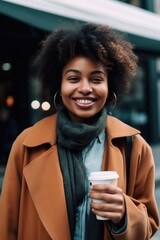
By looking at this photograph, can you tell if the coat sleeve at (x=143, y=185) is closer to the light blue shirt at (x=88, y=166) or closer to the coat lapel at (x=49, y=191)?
the light blue shirt at (x=88, y=166)

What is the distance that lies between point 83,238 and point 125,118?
9.27m

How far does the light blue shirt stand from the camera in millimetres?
1660

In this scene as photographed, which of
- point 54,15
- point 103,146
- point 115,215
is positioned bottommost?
point 115,215

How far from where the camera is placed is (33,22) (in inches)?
186

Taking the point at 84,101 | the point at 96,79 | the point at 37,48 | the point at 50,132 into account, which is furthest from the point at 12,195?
the point at 37,48

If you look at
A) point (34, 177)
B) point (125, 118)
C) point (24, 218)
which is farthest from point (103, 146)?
point (125, 118)

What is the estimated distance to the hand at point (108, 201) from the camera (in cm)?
142

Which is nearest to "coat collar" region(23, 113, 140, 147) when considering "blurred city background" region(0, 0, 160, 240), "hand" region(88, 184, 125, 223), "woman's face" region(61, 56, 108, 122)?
"woman's face" region(61, 56, 108, 122)

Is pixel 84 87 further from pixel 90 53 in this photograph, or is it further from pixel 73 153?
pixel 73 153

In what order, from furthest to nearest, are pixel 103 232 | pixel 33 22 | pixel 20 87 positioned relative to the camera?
1. pixel 20 87
2. pixel 33 22
3. pixel 103 232

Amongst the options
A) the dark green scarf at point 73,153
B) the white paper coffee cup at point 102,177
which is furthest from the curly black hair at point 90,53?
the white paper coffee cup at point 102,177

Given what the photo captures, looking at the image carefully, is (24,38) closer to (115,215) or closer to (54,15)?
(54,15)

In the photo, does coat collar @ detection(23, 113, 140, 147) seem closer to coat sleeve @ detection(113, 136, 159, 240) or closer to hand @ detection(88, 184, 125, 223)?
coat sleeve @ detection(113, 136, 159, 240)

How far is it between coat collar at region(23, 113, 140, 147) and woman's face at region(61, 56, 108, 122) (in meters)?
0.13
